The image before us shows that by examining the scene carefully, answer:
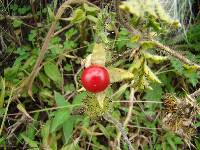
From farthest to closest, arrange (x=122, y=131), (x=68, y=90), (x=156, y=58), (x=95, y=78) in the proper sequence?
(x=68, y=90), (x=122, y=131), (x=95, y=78), (x=156, y=58)

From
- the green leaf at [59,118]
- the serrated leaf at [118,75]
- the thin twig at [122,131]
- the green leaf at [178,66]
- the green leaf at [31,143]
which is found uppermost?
the serrated leaf at [118,75]

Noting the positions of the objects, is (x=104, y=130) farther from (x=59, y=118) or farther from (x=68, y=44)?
(x=68, y=44)

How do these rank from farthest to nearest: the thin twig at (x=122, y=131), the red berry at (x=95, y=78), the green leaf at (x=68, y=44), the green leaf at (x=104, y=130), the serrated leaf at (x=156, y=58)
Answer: the green leaf at (x=68, y=44) → the green leaf at (x=104, y=130) → the thin twig at (x=122, y=131) → the red berry at (x=95, y=78) → the serrated leaf at (x=156, y=58)

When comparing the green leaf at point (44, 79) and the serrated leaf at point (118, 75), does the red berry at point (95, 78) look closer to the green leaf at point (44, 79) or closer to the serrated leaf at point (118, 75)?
the serrated leaf at point (118, 75)

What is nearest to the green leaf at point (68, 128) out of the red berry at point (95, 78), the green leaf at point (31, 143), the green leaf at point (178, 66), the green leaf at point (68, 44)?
the green leaf at point (31, 143)

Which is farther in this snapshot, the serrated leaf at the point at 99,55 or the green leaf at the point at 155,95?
the green leaf at the point at 155,95

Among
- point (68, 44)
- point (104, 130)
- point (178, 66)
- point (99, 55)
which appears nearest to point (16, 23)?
point (68, 44)

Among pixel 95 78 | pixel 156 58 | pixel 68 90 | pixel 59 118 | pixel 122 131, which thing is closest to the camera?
pixel 156 58
